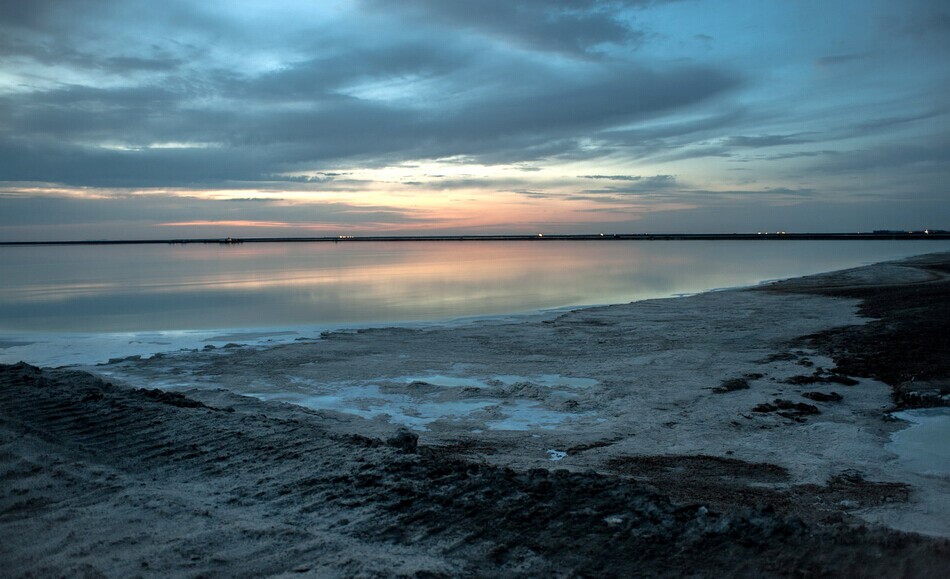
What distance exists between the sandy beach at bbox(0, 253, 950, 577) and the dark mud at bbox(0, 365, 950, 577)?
0.06 feet

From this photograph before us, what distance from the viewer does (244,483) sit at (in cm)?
468

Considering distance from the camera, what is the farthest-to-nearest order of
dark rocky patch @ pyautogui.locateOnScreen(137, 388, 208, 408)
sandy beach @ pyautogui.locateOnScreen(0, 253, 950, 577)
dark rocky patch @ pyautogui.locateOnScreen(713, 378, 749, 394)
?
dark rocky patch @ pyautogui.locateOnScreen(713, 378, 749, 394)
dark rocky patch @ pyautogui.locateOnScreen(137, 388, 208, 408)
sandy beach @ pyautogui.locateOnScreen(0, 253, 950, 577)

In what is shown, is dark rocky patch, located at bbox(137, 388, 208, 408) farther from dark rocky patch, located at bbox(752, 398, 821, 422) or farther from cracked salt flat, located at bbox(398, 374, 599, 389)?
dark rocky patch, located at bbox(752, 398, 821, 422)

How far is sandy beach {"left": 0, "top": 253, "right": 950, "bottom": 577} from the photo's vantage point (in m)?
3.53

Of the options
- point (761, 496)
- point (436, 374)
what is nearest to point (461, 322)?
point (436, 374)

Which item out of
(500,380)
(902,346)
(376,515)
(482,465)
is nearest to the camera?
(376,515)

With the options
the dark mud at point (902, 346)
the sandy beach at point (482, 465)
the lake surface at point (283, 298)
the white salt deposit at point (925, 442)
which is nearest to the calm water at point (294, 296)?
the lake surface at point (283, 298)

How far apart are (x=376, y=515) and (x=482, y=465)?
110cm

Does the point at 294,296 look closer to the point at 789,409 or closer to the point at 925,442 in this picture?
the point at 789,409

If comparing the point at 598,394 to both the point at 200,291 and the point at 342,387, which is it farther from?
the point at 200,291

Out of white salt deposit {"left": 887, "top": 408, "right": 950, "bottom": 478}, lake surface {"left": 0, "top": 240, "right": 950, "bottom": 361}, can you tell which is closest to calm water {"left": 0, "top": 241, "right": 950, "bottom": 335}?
lake surface {"left": 0, "top": 240, "right": 950, "bottom": 361}

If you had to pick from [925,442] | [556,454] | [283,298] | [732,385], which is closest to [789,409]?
[732,385]

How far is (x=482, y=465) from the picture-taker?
4926mm

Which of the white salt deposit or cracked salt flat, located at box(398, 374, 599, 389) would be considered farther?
cracked salt flat, located at box(398, 374, 599, 389)
